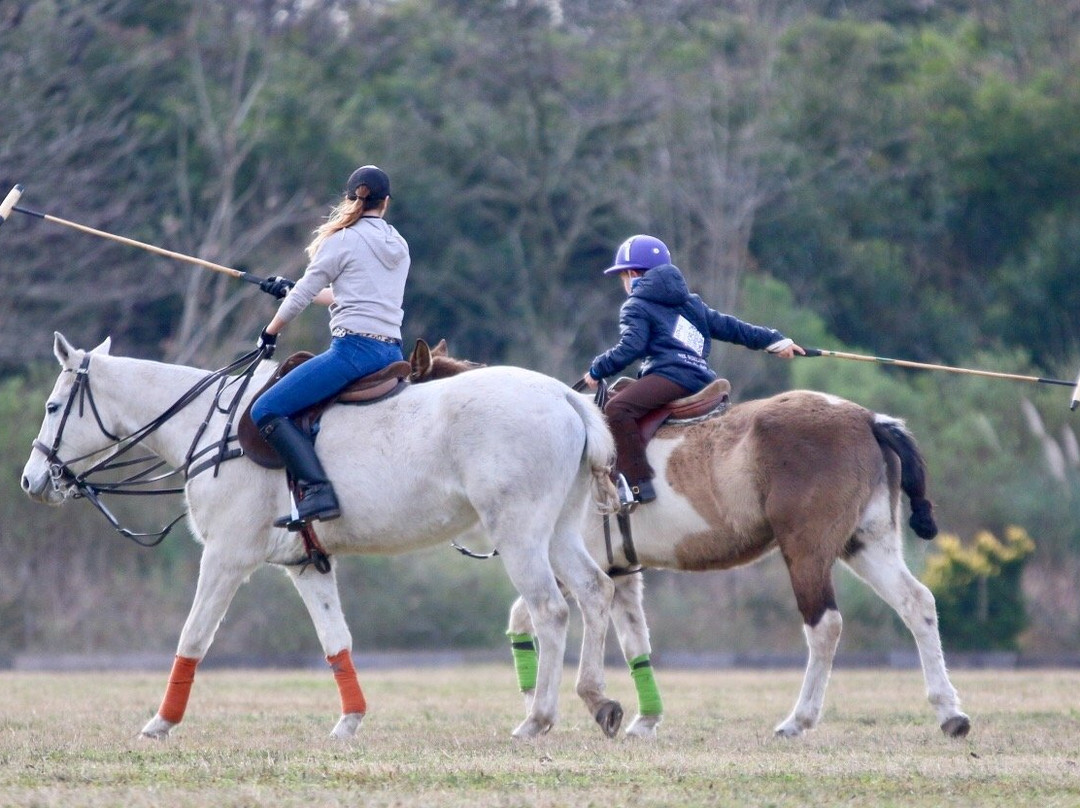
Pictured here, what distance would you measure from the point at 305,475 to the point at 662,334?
2436 millimetres

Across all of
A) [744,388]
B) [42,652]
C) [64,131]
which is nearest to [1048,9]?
[744,388]

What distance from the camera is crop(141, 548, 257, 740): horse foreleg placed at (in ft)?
31.6

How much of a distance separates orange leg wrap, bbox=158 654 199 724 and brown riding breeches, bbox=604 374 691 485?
8.89ft

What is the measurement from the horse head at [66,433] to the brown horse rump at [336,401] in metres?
1.12

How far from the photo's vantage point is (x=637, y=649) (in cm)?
1041

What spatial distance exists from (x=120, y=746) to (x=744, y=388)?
933 inches

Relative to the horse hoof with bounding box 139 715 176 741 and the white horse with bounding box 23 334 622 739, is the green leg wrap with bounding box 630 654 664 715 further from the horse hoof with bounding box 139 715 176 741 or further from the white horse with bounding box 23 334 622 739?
the horse hoof with bounding box 139 715 176 741

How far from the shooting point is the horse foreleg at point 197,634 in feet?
31.6

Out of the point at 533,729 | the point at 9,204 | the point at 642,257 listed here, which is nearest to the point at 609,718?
the point at 533,729

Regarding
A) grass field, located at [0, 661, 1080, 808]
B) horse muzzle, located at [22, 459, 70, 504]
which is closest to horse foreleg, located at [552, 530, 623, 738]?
grass field, located at [0, 661, 1080, 808]

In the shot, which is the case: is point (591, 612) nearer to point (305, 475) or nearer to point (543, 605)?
point (543, 605)

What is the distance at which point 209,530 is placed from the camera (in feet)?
32.2

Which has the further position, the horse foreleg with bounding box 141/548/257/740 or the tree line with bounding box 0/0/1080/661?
the tree line with bounding box 0/0/1080/661

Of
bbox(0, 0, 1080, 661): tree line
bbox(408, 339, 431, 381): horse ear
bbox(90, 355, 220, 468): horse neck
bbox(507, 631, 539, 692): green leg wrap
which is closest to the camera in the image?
bbox(408, 339, 431, 381): horse ear
